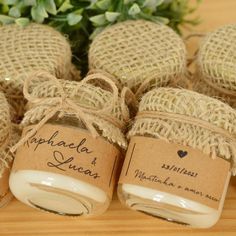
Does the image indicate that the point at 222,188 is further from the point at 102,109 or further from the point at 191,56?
the point at 191,56

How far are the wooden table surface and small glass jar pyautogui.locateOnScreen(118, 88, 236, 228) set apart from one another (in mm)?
55

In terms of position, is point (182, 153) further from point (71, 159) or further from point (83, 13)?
point (83, 13)

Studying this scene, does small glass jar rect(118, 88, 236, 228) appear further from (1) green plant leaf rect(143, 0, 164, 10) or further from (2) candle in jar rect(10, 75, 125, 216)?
(1) green plant leaf rect(143, 0, 164, 10)

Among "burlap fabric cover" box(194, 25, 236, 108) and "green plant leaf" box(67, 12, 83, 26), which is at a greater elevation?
"green plant leaf" box(67, 12, 83, 26)

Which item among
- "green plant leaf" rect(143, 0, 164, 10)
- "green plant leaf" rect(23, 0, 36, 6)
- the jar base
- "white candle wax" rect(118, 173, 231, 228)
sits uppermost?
"green plant leaf" rect(23, 0, 36, 6)

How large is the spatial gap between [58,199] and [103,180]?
0.06 metres

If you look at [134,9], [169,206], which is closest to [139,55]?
[134,9]

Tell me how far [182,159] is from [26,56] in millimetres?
251

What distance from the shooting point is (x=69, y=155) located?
584 millimetres

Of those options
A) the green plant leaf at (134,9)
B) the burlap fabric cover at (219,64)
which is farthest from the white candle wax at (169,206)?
the green plant leaf at (134,9)

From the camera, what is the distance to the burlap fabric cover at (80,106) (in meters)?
0.60

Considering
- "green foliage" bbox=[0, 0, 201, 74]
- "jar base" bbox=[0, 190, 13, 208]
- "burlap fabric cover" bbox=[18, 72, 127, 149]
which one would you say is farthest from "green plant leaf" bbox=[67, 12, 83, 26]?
"jar base" bbox=[0, 190, 13, 208]

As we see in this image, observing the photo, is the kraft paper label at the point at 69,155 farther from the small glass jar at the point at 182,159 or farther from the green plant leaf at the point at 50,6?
the green plant leaf at the point at 50,6

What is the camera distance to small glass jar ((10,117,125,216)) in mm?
574
